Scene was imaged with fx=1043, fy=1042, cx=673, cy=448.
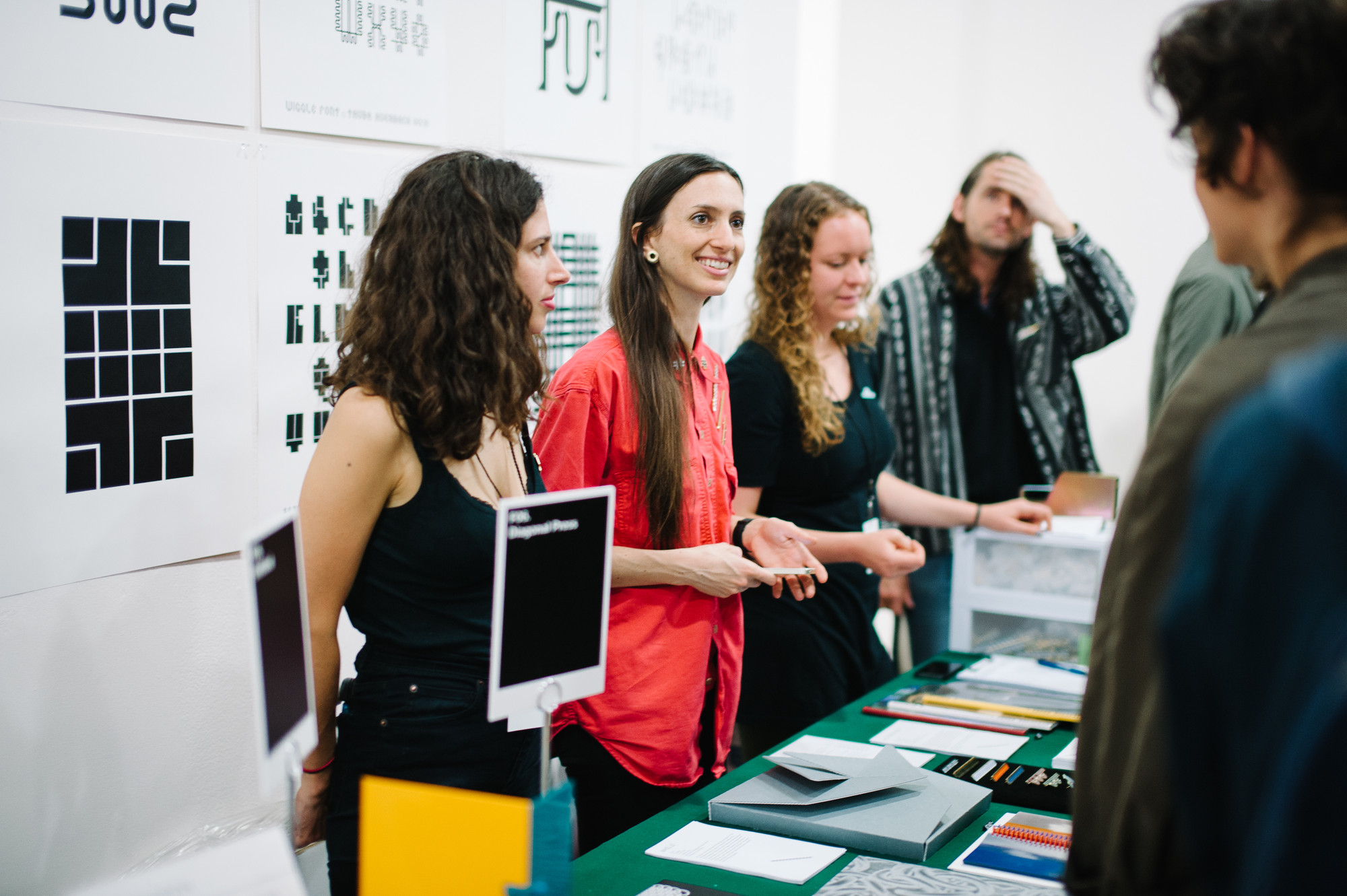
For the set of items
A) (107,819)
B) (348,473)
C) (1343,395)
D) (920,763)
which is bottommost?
(107,819)

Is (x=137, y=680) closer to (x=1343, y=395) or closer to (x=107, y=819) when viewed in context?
(x=107, y=819)

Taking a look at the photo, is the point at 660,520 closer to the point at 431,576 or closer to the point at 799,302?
the point at 431,576

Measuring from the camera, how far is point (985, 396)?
3086 millimetres

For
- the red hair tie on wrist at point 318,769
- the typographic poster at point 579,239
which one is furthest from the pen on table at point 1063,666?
the red hair tie on wrist at point 318,769

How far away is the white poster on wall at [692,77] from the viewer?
302 centimetres

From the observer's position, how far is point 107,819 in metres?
1.74

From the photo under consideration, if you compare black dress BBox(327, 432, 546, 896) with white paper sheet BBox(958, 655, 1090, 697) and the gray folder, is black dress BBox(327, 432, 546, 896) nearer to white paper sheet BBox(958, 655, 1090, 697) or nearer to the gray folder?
the gray folder

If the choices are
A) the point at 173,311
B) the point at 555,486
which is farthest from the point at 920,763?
the point at 173,311

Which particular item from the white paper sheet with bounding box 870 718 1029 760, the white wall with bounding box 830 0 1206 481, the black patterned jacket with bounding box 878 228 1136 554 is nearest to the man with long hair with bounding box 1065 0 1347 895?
the white paper sheet with bounding box 870 718 1029 760

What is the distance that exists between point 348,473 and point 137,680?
827mm

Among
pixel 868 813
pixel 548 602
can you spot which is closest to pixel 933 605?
pixel 868 813

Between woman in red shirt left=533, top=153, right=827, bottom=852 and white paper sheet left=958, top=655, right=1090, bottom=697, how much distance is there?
0.60 metres

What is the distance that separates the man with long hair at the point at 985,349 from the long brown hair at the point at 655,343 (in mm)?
1245

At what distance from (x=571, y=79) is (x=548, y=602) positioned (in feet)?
6.48
